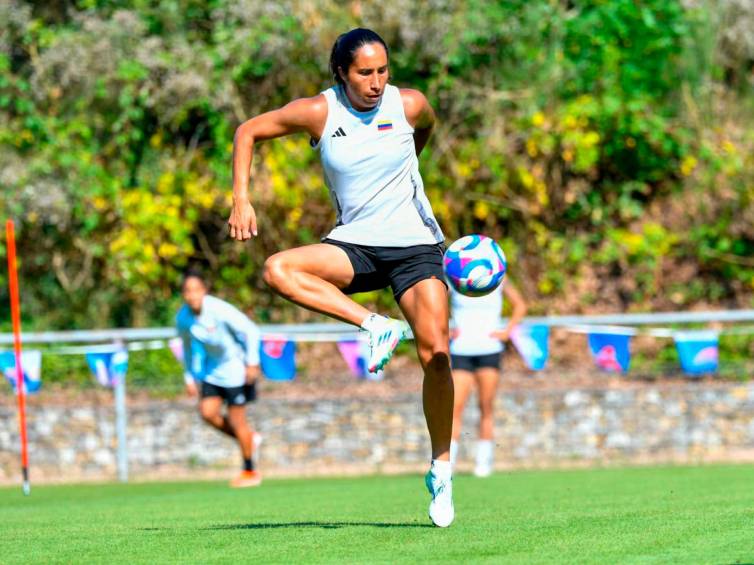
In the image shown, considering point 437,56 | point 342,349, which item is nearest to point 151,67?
point 437,56

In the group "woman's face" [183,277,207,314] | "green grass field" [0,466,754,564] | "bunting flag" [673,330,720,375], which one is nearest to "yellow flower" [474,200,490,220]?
"bunting flag" [673,330,720,375]

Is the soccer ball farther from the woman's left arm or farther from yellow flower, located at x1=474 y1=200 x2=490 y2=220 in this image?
yellow flower, located at x1=474 y1=200 x2=490 y2=220

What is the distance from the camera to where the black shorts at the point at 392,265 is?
20.6ft

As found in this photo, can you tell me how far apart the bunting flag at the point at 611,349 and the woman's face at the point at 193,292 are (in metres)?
4.52

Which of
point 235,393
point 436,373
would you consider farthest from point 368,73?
point 235,393

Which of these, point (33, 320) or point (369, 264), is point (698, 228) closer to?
point (33, 320)

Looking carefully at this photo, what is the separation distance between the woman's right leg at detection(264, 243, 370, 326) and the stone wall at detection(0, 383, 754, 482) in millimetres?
8754

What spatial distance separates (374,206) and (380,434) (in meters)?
9.13

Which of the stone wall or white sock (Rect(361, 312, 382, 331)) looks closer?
white sock (Rect(361, 312, 382, 331))

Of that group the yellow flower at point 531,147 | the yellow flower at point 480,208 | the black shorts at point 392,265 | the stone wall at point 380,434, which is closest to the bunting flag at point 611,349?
the stone wall at point 380,434

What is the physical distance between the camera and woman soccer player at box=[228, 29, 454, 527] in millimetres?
6199

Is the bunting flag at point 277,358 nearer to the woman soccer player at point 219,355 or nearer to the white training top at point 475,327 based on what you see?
the woman soccer player at point 219,355

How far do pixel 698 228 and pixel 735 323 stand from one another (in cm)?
192

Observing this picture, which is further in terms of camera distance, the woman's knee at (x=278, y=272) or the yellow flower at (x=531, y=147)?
the yellow flower at (x=531, y=147)
